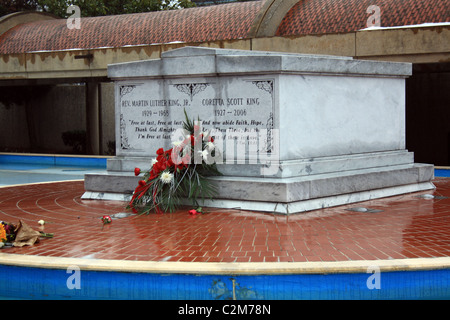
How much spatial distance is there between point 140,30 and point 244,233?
49.9 ft

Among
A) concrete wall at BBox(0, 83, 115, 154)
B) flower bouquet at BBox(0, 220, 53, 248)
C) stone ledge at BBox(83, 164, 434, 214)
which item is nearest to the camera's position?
flower bouquet at BBox(0, 220, 53, 248)

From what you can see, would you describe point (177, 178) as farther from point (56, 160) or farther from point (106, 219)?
point (56, 160)

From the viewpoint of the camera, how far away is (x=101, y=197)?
873 centimetres

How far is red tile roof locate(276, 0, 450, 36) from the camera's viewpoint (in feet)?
50.0

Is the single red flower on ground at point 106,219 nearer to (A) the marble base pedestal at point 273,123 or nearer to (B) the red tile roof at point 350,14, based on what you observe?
(A) the marble base pedestal at point 273,123

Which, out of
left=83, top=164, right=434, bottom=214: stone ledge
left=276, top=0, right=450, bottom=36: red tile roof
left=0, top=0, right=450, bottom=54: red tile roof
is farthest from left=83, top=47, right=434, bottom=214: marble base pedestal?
left=0, top=0, right=450, bottom=54: red tile roof

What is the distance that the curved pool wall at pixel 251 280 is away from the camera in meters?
4.66

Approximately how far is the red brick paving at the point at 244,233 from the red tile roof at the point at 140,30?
11.4 metres

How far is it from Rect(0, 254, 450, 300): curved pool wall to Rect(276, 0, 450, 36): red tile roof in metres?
11.6

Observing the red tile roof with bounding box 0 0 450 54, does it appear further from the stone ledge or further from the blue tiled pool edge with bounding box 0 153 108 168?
the stone ledge

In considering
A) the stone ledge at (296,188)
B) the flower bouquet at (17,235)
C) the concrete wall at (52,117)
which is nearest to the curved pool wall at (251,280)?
the flower bouquet at (17,235)

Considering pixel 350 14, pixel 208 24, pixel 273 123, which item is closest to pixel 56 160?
pixel 208 24

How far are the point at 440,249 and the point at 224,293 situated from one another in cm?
210
